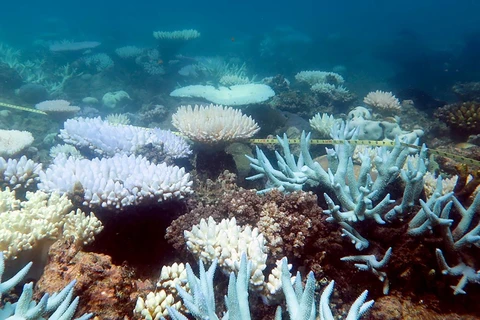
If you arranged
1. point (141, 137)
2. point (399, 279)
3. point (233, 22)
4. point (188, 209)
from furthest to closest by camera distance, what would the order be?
point (233, 22), point (141, 137), point (188, 209), point (399, 279)

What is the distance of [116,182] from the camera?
3266 millimetres

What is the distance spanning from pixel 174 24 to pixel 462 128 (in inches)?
2149

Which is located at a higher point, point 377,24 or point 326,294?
point 377,24

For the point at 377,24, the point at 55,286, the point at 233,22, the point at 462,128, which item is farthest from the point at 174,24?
the point at 55,286

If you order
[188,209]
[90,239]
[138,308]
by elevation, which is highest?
[188,209]

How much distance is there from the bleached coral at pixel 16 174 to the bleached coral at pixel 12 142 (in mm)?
1321

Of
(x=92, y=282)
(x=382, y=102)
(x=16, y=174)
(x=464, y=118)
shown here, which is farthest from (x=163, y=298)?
A: (x=464, y=118)

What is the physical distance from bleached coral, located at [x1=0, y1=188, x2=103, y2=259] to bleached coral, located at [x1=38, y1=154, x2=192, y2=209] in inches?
9.2

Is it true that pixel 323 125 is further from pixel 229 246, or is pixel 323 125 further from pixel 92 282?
pixel 92 282

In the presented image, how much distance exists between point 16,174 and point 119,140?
1442mm

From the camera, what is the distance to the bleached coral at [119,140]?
188 inches

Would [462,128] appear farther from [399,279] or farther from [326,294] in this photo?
[326,294]

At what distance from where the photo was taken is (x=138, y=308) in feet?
7.73

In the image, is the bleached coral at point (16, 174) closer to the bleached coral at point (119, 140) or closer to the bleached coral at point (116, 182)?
the bleached coral at point (116, 182)
